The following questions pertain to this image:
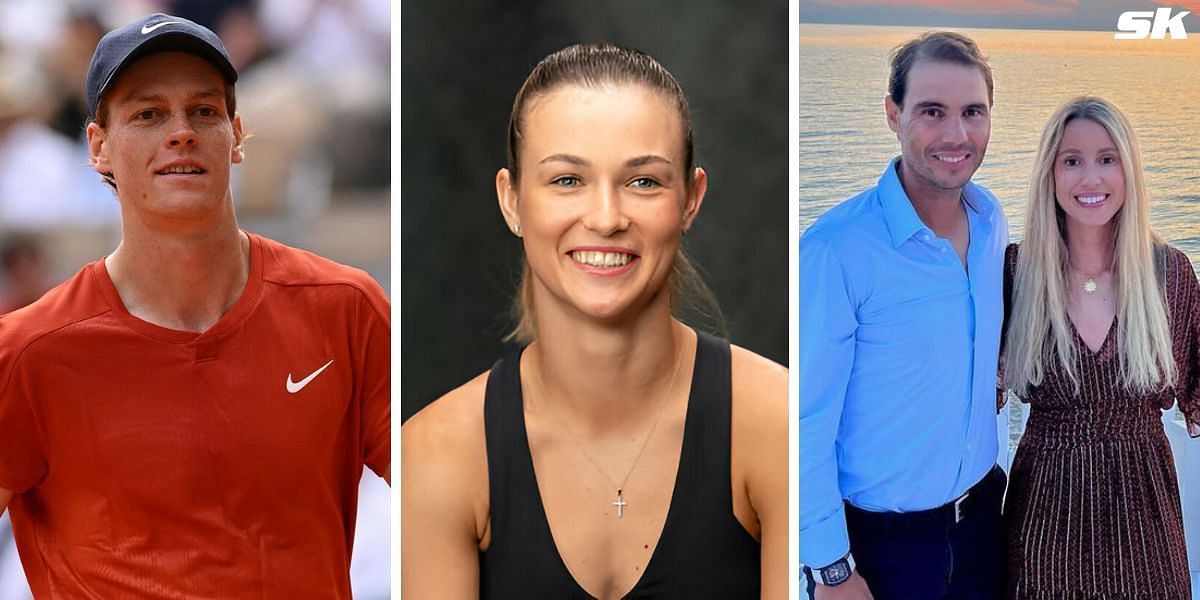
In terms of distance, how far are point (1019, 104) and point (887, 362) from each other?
0.75 m

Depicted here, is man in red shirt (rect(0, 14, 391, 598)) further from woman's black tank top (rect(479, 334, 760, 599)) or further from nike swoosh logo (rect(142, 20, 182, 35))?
woman's black tank top (rect(479, 334, 760, 599))

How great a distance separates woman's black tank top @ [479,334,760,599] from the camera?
299 centimetres

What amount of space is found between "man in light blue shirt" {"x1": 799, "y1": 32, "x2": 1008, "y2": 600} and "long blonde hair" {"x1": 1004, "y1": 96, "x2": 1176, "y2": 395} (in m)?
0.10

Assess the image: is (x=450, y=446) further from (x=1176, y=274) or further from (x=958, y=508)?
(x=1176, y=274)

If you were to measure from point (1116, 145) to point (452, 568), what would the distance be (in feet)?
6.60

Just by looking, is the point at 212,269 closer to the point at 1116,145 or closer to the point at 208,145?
the point at 208,145

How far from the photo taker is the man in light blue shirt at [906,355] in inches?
123

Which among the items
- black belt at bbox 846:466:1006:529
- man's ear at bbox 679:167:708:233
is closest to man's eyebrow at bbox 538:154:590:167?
man's ear at bbox 679:167:708:233

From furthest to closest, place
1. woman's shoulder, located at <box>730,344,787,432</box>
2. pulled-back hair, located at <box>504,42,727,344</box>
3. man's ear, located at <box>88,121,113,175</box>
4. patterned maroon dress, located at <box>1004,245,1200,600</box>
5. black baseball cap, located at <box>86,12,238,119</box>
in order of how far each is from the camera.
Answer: patterned maroon dress, located at <box>1004,245,1200,600</box>, woman's shoulder, located at <box>730,344,787,432</box>, pulled-back hair, located at <box>504,42,727,344</box>, man's ear, located at <box>88,121,113,175</box>, black baseball cap, located at <box>86,12,238,119</box>

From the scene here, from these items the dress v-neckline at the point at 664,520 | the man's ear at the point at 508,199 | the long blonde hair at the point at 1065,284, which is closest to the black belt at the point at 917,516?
the long blonde hair at the point at 1065,284

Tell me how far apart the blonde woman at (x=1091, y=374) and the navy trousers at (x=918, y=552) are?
132 mm

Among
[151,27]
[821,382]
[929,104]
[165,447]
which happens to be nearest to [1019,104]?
[929,104]

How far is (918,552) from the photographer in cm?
314

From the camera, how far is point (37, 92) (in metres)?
2.93
